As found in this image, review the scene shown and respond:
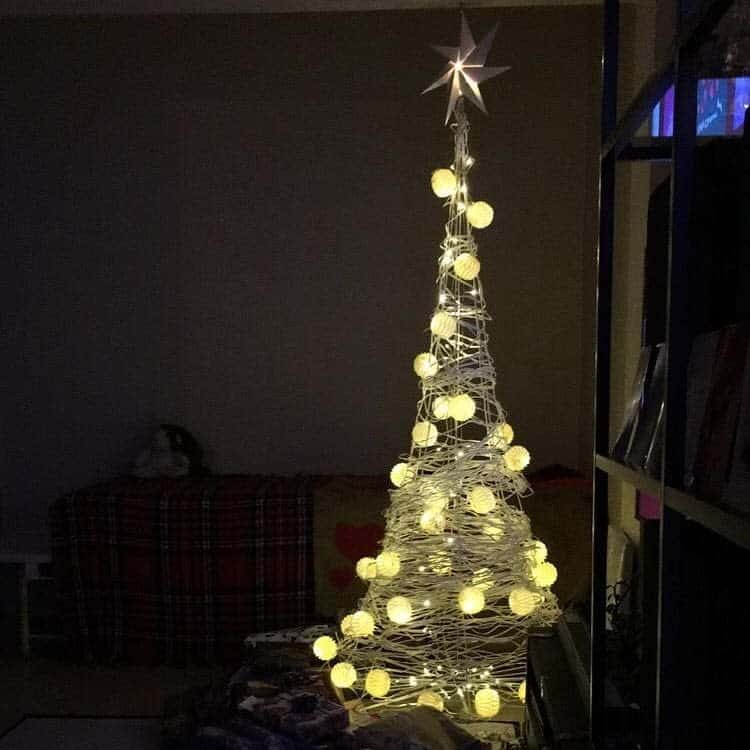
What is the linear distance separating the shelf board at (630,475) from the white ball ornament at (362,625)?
105cm

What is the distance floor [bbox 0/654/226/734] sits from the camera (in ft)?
8.48

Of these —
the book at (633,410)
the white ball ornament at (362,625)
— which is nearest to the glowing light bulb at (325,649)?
the white ball ornament at (362,625)

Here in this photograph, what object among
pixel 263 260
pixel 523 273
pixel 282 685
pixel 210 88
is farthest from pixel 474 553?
pixel 210 88

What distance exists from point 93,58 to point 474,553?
2.93m

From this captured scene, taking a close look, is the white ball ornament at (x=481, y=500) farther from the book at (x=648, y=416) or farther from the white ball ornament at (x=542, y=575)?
the book at (x=648, y=416)

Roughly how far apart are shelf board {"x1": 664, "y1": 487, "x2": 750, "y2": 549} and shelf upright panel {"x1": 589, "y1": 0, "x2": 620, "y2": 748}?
20.0 inches

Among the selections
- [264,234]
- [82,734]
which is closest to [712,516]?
[82,734]

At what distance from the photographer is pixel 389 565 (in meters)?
2.20

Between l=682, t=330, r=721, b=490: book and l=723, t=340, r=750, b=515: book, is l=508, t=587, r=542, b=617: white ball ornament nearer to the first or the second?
l=682, t=330, r=721, b=490: book

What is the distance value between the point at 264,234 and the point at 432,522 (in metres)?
1.90

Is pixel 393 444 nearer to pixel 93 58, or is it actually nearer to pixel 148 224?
pixel 148 224

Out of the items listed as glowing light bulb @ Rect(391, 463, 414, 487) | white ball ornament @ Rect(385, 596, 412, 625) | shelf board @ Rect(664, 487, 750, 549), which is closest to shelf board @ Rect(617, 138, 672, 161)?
shelf board @ Rect(664, 487, 750, 549)

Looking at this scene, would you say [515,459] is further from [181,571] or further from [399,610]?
[181,571]

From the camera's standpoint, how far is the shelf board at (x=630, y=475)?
1031mm
